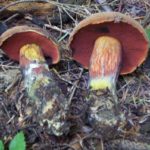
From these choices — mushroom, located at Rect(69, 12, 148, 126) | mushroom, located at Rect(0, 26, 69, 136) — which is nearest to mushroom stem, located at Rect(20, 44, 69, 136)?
mushroom, located at Rect(0, 26, 69, 136)

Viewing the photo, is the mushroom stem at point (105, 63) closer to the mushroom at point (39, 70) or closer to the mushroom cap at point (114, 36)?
the mushroom cap at point (114, 36)

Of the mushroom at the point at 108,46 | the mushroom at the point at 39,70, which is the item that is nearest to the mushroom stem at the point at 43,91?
the mushroom at the point at 39,70

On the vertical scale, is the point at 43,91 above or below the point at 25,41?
below

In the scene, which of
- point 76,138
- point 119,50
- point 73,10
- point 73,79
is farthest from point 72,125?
point 73,10

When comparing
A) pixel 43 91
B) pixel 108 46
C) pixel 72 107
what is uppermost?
pixel 108 46

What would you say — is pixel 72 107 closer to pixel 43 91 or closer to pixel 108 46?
pixel 43 91

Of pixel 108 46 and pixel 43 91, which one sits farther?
pixel 108 46

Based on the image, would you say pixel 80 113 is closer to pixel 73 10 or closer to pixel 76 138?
pixel 76 138

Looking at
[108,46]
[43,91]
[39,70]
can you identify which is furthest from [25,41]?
[108,46]
